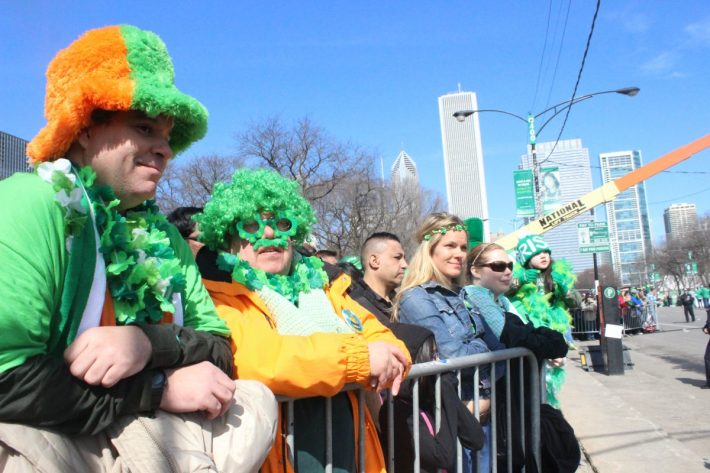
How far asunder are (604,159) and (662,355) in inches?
2111

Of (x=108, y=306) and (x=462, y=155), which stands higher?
(x=462, y=155)

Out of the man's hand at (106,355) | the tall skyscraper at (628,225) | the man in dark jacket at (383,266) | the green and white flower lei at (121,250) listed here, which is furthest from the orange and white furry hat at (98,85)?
the tall skyscraper at (628,225)

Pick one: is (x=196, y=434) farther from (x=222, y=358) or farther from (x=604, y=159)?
(x=604, y=159)

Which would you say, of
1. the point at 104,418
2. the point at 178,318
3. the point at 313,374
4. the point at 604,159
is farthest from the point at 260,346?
the point at 604,159

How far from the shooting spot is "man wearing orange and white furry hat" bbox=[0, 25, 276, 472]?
1338 millimetres

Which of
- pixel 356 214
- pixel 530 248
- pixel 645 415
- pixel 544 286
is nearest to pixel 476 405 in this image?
pixel 530 248

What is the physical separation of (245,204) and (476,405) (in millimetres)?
1627

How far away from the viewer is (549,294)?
566 centimetres

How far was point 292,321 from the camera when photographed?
7.61ft

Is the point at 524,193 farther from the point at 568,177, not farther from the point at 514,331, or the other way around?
the point at 568,177

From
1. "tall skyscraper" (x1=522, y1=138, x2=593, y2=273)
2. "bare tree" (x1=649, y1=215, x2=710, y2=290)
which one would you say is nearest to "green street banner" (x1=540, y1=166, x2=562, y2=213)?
"tall skyscraper" (x1=522, y1=138, x2=593, y2=273)

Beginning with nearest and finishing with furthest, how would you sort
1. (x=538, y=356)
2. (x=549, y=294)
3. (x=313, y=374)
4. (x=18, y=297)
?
(x=18, y=297)
(x=313, y=374)
(x=538, y=356)
(x=549, y=294)

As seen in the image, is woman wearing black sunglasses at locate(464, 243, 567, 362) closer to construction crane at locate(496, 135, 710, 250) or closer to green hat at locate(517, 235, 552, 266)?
green hat at locate(517, 235, 552, 266)

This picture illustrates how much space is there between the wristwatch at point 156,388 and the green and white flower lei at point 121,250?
169 mm
